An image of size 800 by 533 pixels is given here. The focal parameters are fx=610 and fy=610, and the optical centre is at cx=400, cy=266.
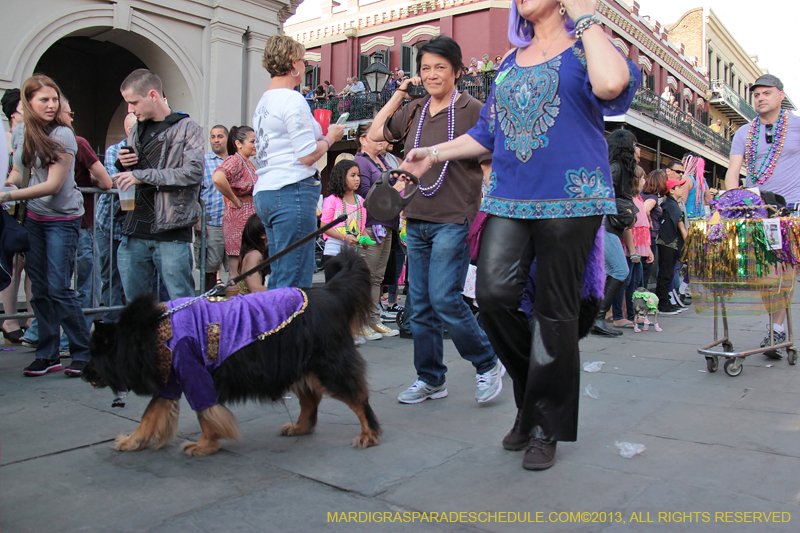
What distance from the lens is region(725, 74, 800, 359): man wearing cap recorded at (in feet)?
16.6

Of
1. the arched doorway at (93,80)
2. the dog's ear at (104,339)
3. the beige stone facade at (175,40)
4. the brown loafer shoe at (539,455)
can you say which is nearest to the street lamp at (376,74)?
the beige stone facade at (175,40)

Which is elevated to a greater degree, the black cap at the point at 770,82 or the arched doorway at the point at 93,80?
the arched doorway at the point at 93,80

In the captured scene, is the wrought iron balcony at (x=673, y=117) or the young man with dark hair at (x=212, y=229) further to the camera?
the wrought iron balcony at (x=673, y=117)

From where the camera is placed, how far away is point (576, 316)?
106 inches

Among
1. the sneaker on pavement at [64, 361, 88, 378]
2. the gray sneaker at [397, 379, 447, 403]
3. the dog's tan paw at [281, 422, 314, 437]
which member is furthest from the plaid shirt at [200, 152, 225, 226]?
the dog's tan paw at [281, 422, 314, 437]

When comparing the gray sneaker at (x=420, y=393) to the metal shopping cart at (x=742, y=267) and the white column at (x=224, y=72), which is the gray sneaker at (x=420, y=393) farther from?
the white column at (x=224, y=72)

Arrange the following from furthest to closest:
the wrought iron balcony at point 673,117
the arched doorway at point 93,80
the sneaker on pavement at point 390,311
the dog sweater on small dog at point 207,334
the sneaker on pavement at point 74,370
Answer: the wrought iron balcony at point 673,117, the arched doorway at point 93,80, the sneaker on pavement at point 390,311, the sneaker on pavement at point 74,370, the dog sweater on small dog at point 207,334

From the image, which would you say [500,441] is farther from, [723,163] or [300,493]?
[723,163]

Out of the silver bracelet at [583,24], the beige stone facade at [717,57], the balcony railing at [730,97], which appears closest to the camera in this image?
the silver bracelet at [583,24]

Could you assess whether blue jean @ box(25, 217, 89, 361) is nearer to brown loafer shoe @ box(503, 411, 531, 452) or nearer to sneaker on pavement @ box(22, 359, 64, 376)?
sneaker on pavement @ box(22, 359, 64, 376)

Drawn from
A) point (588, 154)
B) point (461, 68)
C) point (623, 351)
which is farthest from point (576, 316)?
point (623, 351)

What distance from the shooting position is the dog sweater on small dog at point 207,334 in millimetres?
2721

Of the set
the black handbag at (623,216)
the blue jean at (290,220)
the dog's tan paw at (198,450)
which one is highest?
the black handbag at (623,216)

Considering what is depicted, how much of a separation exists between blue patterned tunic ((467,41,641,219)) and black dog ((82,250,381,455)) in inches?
40.5
